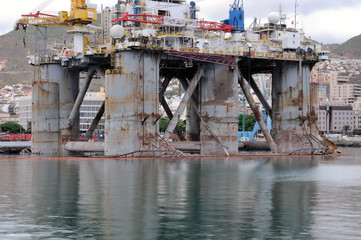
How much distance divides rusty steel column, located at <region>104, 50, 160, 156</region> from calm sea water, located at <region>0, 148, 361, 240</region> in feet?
28.8

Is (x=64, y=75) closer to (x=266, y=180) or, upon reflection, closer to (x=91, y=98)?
(x=266, y=180)

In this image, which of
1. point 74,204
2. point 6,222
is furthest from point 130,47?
point 6,222

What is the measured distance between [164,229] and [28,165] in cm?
3614

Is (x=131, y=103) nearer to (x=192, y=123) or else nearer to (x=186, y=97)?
(x=186, y=97)

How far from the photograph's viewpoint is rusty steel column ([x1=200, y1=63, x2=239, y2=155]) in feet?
238

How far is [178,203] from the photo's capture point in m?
35.1

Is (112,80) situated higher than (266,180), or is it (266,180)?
(112,80)

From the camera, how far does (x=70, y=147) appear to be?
76.7 meters

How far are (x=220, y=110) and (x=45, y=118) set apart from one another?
20.4 meters

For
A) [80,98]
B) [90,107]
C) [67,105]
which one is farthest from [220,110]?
[90,107]

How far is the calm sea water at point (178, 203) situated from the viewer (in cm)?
2772

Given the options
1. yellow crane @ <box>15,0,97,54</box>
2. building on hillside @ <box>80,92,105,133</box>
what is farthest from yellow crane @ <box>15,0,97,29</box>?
building on hillside @ <box>80,92,105,133</box>

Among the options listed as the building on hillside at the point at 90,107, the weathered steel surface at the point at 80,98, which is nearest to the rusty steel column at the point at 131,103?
the weathered steel surface at the point at 80,98

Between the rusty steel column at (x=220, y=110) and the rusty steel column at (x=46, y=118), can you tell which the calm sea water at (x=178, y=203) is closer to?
the rusty steel column at (x=220, y=110)
